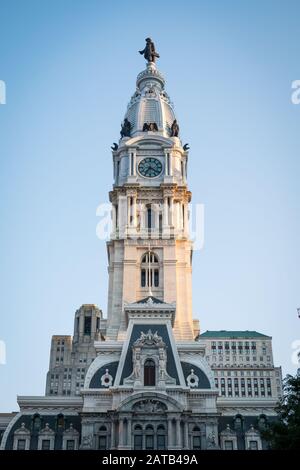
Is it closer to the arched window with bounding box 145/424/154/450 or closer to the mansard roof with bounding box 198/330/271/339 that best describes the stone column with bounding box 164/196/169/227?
the arched window with bounding box 145/424/154/450

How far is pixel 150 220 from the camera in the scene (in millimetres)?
117750

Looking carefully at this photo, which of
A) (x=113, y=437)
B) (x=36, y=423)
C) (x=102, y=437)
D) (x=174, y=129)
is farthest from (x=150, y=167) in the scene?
(x=113, y=437)

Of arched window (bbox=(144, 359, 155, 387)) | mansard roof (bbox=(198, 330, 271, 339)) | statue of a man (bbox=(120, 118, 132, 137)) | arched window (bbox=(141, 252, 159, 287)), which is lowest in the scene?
arched window (bbox=(144, 359, 155, 387))

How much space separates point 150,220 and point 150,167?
1041 cm

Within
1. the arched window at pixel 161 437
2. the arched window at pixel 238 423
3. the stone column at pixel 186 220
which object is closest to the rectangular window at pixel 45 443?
the arched window at pixel 161 437

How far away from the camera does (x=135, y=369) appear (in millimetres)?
79000

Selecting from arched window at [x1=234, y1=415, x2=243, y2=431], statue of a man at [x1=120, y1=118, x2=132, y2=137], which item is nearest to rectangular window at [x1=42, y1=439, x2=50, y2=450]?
arched window at [x1=234, y1=415, x2=243, y2=431]

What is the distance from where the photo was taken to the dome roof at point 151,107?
12756cm

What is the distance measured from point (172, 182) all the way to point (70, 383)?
9208 centimetres

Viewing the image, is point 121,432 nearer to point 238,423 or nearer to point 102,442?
point 102,442

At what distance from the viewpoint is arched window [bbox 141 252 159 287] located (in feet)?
367

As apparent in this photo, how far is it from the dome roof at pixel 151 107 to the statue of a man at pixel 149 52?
26.0ft

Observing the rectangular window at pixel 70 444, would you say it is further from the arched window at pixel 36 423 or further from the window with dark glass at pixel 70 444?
the arched window at pixel 36 423
